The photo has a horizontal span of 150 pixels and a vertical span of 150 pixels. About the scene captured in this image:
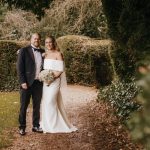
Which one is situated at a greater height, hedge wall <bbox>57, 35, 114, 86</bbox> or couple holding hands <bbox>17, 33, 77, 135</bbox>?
couple holding hands <bbox>17, 33, 77, 135</bbox>

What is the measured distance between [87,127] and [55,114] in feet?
3.02

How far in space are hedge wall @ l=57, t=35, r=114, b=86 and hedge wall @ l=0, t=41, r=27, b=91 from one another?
2561 mm

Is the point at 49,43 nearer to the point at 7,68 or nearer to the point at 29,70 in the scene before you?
the point at 29,70

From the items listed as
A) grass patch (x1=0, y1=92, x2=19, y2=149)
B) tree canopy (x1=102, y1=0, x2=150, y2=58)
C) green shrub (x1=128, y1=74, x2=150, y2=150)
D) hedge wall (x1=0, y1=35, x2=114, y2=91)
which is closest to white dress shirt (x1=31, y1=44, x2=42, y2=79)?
grass patch (x1=0, y1=92, x2=19, y2=149)

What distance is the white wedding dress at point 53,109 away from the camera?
10250 mm

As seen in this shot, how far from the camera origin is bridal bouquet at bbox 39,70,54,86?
32.3ft

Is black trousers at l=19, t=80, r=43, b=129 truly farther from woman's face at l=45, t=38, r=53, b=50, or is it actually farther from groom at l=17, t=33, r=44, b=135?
woman's face at l=45, t=38, r=53, b=50

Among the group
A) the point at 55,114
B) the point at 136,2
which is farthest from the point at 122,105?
the point at 136,2

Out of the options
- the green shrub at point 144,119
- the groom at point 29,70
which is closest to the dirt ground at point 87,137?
the groom at point 29,70

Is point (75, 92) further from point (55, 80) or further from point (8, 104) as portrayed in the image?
point (55, 80)

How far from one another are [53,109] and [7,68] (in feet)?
35.1

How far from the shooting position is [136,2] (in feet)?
32.2

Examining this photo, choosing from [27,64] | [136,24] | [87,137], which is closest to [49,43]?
[27,64]

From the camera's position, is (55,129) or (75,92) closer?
(55,129)
